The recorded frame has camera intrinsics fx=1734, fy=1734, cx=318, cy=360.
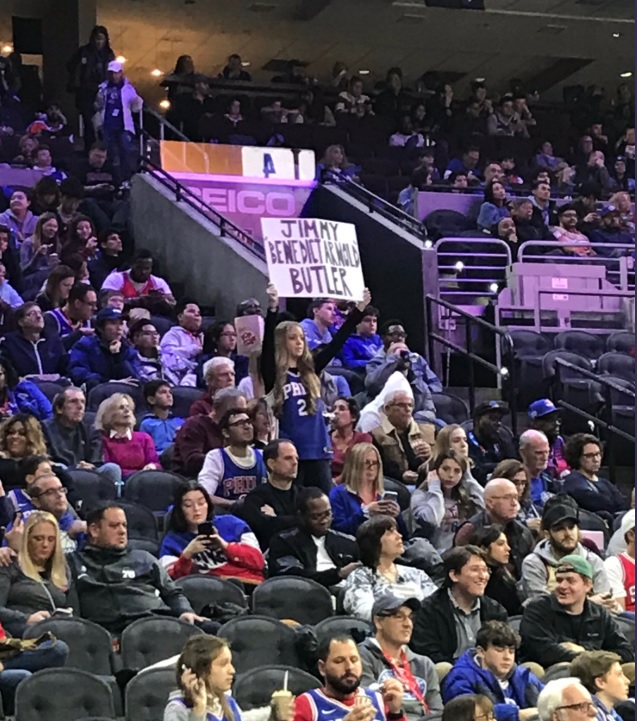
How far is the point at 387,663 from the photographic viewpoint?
720 centimetres

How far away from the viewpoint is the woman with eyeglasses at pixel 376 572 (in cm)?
784

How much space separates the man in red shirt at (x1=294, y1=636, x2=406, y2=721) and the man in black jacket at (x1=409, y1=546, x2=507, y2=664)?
40.4 inches

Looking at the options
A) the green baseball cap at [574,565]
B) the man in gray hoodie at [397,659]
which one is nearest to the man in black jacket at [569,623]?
the green baseball cap at [574,565]

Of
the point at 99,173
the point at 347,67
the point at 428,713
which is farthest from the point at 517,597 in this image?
the point at 347,67

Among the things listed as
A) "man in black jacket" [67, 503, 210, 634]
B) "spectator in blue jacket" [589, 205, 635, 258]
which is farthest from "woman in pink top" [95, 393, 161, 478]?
"spectator in blue jacket" [589, 205, 635, 258]

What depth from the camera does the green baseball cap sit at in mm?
7973

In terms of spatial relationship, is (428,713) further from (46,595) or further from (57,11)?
(57,11)

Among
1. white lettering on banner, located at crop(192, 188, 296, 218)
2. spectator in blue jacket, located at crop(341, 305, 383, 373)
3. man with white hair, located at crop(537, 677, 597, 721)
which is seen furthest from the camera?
white lettering on banner, located at crop(192, 188, 296, 218)

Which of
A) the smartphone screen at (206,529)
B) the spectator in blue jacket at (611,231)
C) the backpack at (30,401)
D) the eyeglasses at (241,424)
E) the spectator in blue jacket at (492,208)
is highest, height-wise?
the spectator in blue jacket at (492,208)

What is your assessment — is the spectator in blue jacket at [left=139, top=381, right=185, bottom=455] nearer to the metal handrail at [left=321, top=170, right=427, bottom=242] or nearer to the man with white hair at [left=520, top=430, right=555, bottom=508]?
the man with white hair at [left=520, top=430, right=555, bottom=508]

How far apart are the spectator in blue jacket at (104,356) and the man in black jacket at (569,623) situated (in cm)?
366

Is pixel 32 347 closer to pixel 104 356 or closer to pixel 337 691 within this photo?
pixel 104 356

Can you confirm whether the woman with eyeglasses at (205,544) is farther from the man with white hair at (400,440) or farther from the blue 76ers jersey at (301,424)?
the man with white hair at (400,440)

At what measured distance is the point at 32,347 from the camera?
10711 millimetres
